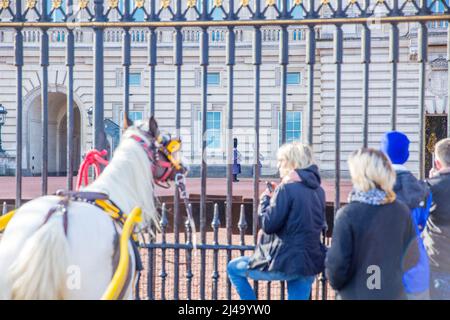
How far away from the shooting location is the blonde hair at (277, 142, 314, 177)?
3885 millimetres

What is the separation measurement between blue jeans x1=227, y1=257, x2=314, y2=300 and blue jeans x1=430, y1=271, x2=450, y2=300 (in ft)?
3.22

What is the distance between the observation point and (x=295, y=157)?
12.8 ft

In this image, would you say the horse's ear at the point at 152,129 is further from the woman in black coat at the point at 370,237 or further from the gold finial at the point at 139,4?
the gold finial at the point at 139,4

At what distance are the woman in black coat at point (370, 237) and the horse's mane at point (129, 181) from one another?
119 centimetres

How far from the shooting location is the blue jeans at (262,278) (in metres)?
3.94

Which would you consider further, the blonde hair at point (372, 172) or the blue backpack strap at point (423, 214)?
the blue backpack strap at point (423, 214)

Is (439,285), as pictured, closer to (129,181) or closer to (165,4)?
(129,181)

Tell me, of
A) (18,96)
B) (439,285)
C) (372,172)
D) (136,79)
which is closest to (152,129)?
(372,172)

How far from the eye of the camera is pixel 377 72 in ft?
71.0

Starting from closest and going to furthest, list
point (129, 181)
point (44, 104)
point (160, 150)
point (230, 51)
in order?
point (129, 181), point (160, 150), point (230, 51), point (44, 104)

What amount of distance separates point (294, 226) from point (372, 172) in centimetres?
93

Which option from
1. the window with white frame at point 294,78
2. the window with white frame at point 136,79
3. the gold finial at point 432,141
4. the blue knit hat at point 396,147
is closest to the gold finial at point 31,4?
the blue knit hat at point 396,147

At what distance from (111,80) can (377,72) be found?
1203 cm
